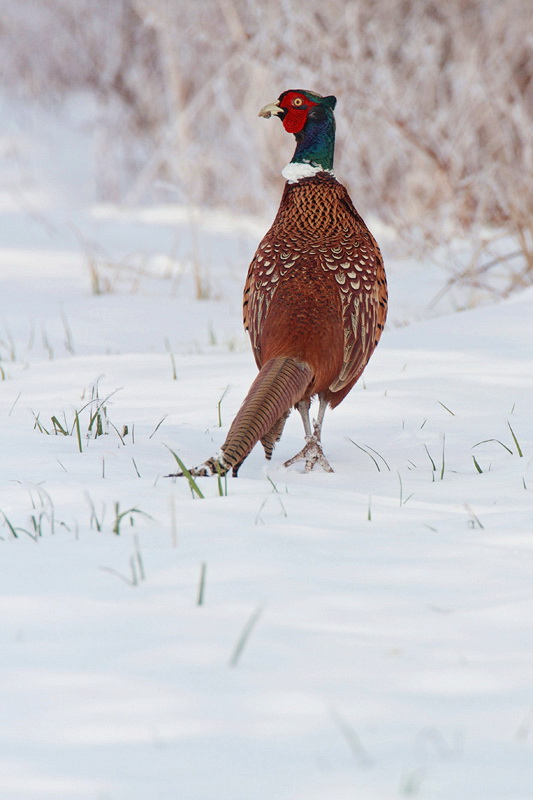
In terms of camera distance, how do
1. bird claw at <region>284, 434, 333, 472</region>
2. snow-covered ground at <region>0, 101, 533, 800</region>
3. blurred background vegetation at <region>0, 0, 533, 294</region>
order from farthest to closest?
1. blurred background vegetation at <region>0, 0, 533, 294</region>
2. bird claw at <region>284, 434, 333, 472</region>
3. snow-covered ground at <region>0, 101, 533, 800</region>

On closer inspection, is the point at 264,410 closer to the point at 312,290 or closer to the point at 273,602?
the point at 312,290

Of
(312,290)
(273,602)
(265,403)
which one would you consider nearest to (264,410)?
(265,403)

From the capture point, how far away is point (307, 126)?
11.1 feet

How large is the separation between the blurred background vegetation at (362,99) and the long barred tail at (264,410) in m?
3.72

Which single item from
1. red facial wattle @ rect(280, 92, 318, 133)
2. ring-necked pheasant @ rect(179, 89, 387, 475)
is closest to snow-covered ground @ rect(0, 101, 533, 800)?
ring-necked pheasant @ rect(179, 89, 387, 475)

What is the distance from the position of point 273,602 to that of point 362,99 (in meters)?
6.29

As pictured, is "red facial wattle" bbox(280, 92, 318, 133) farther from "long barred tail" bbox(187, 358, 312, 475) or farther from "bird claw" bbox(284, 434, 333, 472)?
"bird claw" bbox(284, 434, 333, 472)

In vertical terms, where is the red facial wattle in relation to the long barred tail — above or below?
above

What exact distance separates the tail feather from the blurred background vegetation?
3.72 metres

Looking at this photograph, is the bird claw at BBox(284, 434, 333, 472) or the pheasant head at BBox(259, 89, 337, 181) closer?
the bird claw at BBox(284, 434, 333, 472)

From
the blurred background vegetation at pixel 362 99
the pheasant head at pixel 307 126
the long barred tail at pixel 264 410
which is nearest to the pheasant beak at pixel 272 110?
the pheasant head at pixel 307 126

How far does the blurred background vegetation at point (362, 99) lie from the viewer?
768 centimetres

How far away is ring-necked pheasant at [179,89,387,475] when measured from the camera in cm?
296

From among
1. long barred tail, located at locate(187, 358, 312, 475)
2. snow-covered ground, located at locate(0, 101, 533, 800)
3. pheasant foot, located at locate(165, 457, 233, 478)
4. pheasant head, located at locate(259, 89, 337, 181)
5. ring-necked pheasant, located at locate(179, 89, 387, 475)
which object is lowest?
snow-covered ground, located at locate(0, 101, 533, 800)
